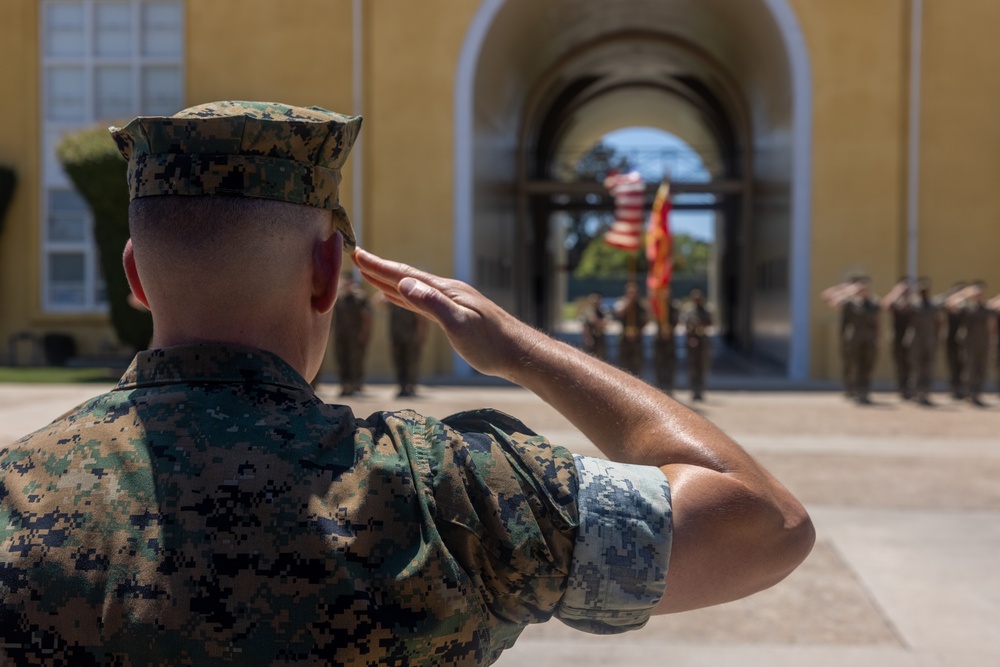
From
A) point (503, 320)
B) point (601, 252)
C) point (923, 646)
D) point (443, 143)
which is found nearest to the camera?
point (503, 320)

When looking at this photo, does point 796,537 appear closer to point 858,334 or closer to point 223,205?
point 223,205

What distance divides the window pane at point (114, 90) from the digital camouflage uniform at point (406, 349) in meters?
7.91

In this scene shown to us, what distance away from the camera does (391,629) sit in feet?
4.03

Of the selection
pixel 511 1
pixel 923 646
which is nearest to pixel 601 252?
pixel 511 1

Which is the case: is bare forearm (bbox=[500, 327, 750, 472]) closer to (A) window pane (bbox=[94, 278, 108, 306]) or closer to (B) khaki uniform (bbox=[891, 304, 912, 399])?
(B) khaki uniform (bbox=[891, 304, 912, 399])

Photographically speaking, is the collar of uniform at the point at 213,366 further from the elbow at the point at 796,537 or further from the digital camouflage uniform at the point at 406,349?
the digital camouflage uniform at the point at 406,349

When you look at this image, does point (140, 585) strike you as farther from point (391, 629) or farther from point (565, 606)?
point (565, 606)

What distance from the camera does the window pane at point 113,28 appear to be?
19.7 metres

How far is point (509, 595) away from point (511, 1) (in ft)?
58.8

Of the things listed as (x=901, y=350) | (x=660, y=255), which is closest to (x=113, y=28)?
(x=660, y=255)

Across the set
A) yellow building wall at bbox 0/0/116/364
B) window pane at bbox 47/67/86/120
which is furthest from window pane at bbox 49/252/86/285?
window pane at bbox 47/67/86/120

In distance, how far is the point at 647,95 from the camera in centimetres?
3288

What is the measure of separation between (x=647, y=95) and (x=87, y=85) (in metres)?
18.1

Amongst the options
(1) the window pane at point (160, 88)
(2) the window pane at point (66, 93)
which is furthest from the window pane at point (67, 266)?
(1) the window pane at point (160, 88)
